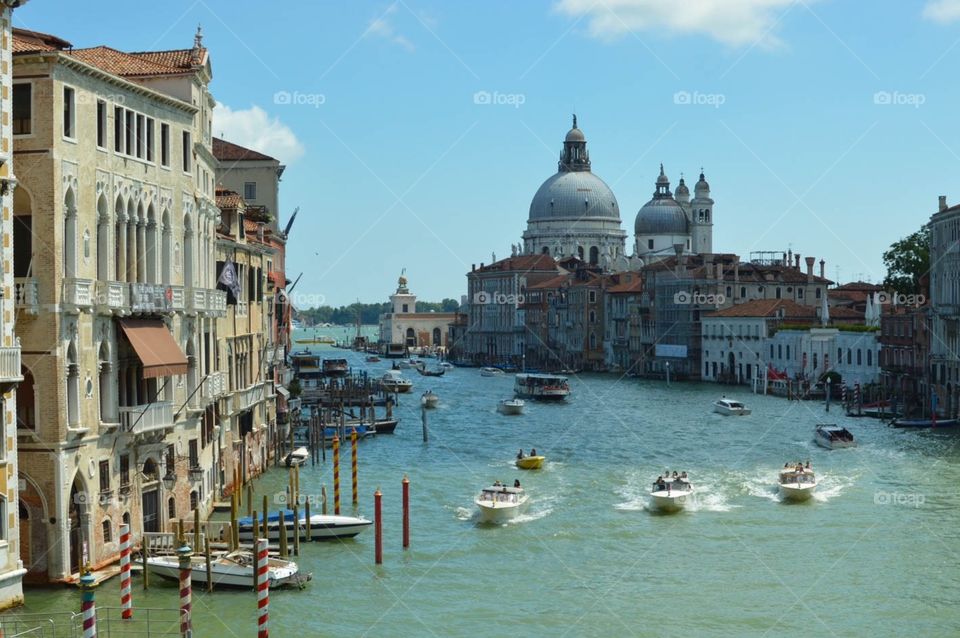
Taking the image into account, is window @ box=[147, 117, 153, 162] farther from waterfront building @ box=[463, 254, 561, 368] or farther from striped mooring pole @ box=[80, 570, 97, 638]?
waterfront building @ box=[463, 254, 561, 368]

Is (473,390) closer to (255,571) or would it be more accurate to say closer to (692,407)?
(692,407)

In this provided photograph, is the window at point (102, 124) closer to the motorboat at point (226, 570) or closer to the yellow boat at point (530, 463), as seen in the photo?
the motorboat at point (226, 570)

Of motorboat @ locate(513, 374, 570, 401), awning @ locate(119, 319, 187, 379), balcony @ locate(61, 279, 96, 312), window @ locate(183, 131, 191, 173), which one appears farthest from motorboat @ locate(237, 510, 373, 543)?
motorboat @ locate(513, 374, 570, 401)

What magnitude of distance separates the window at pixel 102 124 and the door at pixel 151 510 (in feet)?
15.9

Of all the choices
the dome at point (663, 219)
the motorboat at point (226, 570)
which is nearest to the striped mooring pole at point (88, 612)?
the motorboat at point (226, 570)

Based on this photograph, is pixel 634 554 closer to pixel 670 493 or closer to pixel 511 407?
pixel 670 493

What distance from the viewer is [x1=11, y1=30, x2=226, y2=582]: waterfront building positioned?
56.1 feet

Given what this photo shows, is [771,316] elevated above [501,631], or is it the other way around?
[771,316]

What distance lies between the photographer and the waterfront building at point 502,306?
10900 centimetres

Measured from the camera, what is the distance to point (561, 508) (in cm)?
2692

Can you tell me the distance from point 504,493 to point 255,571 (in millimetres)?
8088

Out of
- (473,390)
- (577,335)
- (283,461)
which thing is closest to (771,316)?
(473,390)
